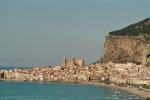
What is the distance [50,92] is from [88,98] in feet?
92.1

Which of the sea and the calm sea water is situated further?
the calm sea water

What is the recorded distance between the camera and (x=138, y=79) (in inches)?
7712

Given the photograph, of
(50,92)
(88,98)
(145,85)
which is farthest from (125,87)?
(88,98)

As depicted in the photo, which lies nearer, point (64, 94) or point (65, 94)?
point (65, 94)

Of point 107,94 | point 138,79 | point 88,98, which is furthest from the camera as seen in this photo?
point 138,79

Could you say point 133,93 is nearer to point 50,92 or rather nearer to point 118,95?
point 118,95

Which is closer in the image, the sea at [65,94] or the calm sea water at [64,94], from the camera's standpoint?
the sea at [65,94]

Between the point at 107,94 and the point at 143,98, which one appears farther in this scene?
the point at 107,94

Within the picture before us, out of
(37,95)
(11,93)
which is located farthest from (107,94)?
(11,93)

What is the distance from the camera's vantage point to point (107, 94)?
157 meters

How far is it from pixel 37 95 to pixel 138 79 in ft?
140

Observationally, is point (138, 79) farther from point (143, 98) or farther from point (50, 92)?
point (143, 98)

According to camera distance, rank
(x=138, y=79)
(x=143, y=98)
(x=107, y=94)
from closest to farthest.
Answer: (x=143, y=98)
(x=107, y=94)
(x=138, y=79)

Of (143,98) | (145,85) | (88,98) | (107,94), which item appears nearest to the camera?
(143,98)
